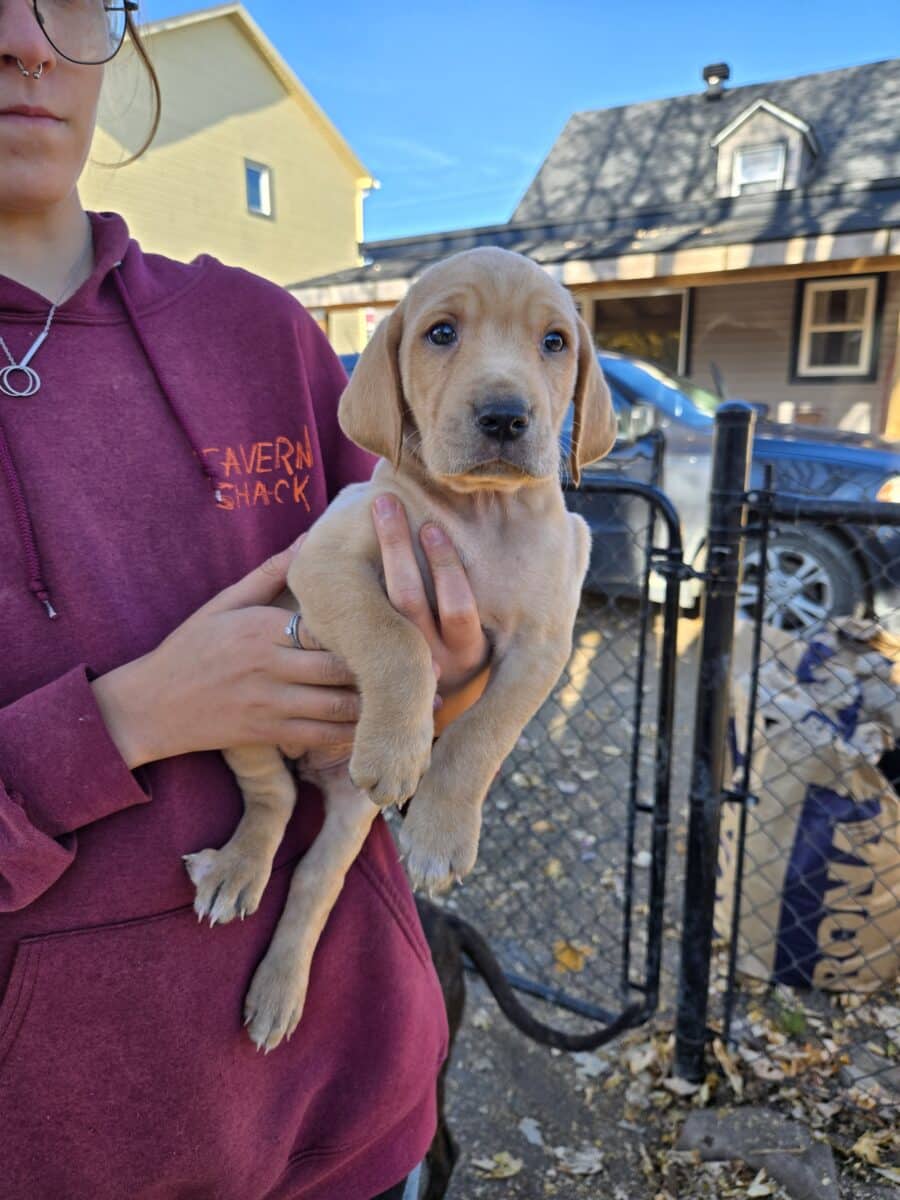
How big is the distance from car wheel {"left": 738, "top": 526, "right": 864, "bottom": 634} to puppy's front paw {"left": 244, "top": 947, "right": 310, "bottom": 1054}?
16.3ft

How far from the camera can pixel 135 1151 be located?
1293 mm

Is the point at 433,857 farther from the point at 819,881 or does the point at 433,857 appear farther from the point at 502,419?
the point at 819,881

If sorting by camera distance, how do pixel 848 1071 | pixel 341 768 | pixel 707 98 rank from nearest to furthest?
pixel 341 768
pixel 848 1071
pixel 707 98

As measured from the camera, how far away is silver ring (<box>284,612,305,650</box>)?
155 cm

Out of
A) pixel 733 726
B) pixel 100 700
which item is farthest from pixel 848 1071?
pixel 100 700

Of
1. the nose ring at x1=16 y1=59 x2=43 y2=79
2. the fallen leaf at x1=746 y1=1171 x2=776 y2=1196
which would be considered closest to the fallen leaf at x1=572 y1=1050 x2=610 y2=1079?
the fallen leaf at x1=746 y1=1171 x2=776 y2=1196

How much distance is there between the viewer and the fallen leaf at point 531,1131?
119 inches

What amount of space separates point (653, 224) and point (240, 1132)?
13836 mm

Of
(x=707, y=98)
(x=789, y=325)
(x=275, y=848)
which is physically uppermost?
(x=707, y=98)

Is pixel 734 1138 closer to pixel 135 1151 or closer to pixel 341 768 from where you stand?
pixel 341 768

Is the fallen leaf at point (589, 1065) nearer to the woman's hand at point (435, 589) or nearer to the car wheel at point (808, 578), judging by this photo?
the woman's hand at point (435, 589)

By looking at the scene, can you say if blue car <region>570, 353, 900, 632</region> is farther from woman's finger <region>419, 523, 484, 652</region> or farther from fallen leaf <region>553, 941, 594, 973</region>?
woman's finger <region>419, 523, 484, 652</region>

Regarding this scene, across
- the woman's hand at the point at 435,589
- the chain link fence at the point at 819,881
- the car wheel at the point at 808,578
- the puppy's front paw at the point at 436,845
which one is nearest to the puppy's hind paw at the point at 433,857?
the puppy's front paw at the point at 436,845

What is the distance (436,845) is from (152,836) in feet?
1.58
